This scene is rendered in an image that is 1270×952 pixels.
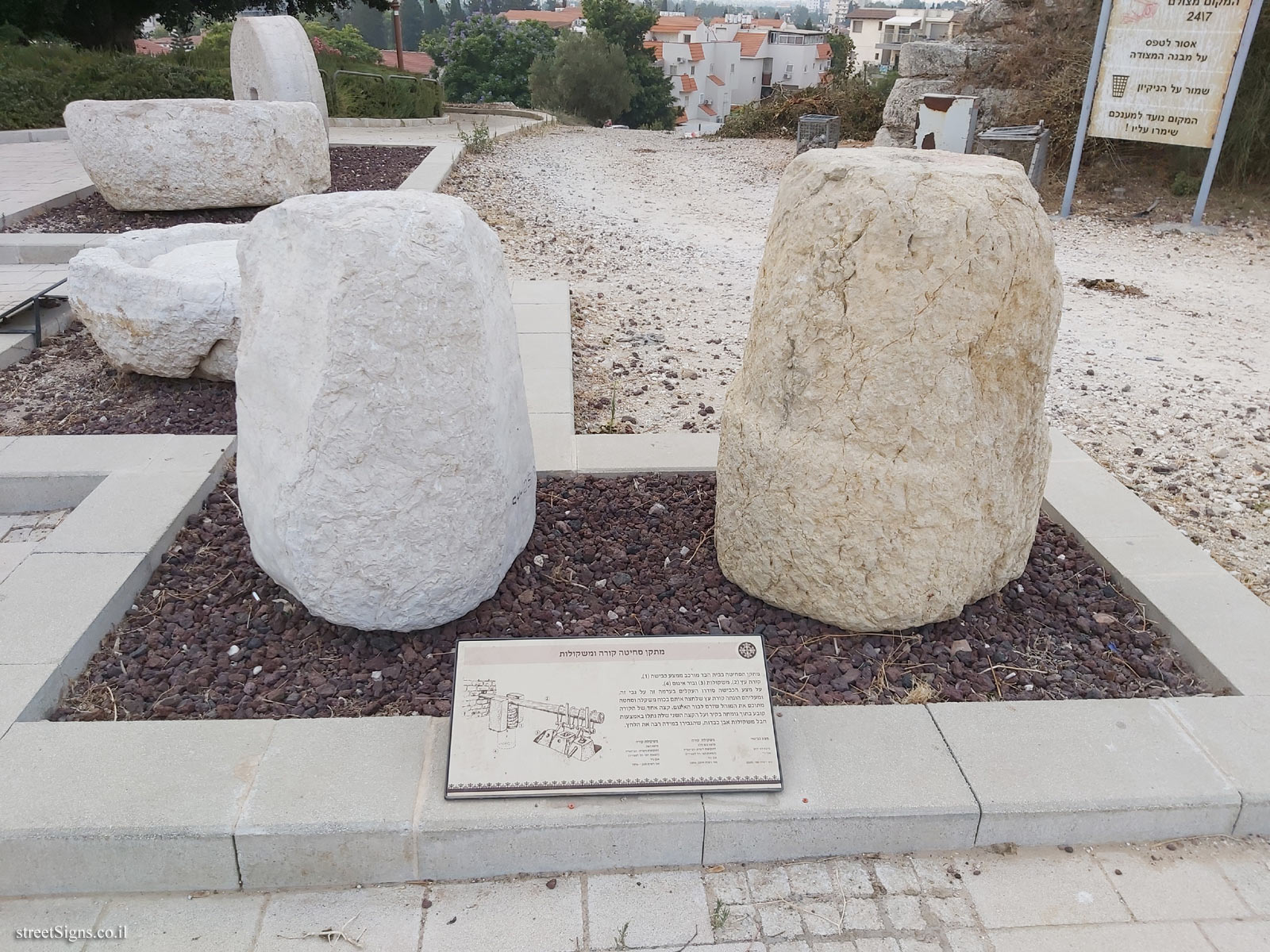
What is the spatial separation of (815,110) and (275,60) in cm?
898

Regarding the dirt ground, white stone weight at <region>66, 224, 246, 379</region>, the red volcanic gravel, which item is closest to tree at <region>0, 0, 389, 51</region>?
the dirt ground

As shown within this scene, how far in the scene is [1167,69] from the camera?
28.0 feet

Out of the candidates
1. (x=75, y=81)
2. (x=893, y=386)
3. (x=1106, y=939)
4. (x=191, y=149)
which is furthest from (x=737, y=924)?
(x=75, y=81)

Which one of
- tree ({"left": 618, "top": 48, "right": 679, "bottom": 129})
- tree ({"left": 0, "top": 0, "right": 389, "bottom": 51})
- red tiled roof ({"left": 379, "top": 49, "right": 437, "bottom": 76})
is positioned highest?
tree ({"left": 0, "top": 0, "right": 389, "bottom": 51})

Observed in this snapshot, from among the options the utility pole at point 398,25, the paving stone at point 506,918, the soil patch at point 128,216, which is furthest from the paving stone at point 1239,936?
the utility pole at point 398,25

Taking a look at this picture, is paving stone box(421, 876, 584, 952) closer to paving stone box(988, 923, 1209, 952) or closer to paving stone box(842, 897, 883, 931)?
paving stone box(842, 897, 883, 931)

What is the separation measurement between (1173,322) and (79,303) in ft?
23.3

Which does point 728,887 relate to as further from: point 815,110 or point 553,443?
point 815,110

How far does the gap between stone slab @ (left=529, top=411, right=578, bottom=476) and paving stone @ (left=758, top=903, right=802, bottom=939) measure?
1.98 m

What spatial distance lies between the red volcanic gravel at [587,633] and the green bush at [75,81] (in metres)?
12.1

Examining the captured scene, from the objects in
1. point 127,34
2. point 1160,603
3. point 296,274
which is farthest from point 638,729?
point 127,34

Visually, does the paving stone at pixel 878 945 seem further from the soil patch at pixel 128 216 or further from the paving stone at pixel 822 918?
the soil patch at pixel 128 216

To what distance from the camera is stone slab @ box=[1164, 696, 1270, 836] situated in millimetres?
2391

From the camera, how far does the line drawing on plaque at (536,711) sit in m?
2.32
